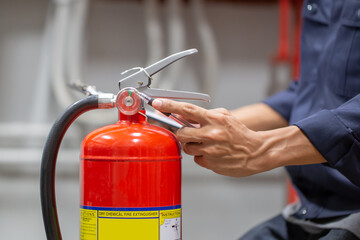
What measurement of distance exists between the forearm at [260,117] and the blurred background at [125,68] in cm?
47

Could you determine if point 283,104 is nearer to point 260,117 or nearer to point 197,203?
point 260,117

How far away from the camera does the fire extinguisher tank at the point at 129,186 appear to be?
22.9 inches

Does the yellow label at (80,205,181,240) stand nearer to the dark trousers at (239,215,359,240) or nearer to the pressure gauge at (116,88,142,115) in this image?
the pressure gauge at (116,88,142,115)

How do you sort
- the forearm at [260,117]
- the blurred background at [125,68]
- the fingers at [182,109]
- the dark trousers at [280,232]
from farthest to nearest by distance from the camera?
the blurred background at [125,68]
the forearm at [260,117]
the dark trousers at [280,232]
the fingers at [182,109]

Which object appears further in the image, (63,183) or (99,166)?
(63,183)

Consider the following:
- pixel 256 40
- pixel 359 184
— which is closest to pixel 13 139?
pixel 256 40

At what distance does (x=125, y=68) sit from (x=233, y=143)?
94 centimetres

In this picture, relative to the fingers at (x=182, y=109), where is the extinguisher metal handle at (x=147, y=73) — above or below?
above

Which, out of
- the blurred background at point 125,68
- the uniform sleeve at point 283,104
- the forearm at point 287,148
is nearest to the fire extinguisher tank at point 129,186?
the forearm at point 287,148

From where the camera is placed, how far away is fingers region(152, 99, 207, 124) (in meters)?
0.58

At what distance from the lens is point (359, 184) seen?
65 centimetres

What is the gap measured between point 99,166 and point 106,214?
0.21 feet

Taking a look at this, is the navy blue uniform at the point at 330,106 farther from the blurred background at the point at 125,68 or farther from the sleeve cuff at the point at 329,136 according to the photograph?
the blurred background at the point at 125,68

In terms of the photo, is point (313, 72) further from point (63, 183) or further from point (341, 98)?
point (63, 183)
